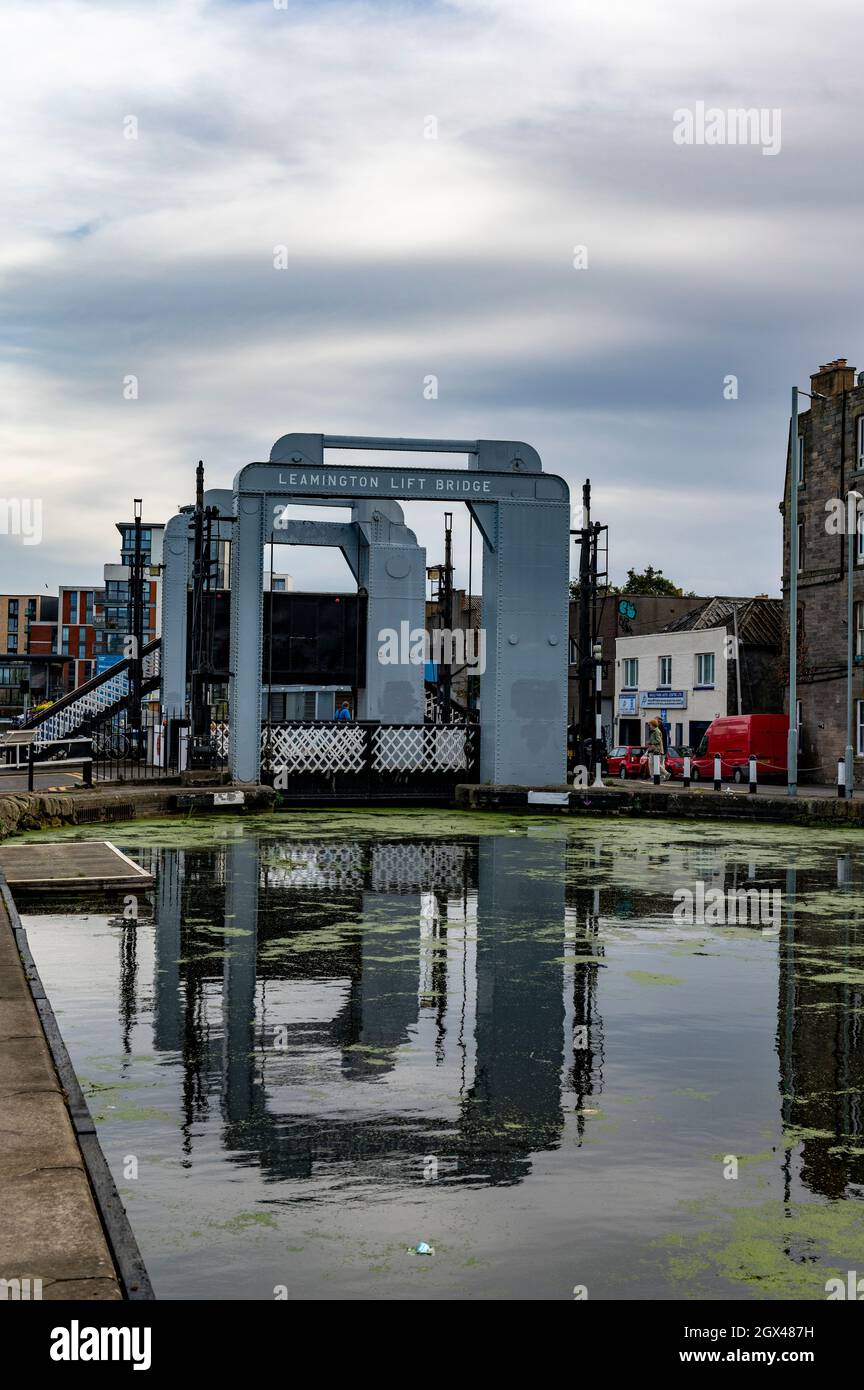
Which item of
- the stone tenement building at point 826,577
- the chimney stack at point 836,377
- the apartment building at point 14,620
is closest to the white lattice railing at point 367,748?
the stone tenement building at point 826,577

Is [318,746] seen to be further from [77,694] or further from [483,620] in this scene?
[77,694]

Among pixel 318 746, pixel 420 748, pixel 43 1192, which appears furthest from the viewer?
pixel 420 748

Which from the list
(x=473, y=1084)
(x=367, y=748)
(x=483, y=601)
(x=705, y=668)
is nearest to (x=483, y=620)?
(x=483, y=601)

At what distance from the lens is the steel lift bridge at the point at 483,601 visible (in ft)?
103

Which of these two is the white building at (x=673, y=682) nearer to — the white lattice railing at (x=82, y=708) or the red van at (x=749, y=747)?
the red van at (x=749, y=747)

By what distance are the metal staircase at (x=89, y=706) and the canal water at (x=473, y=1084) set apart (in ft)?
95.3

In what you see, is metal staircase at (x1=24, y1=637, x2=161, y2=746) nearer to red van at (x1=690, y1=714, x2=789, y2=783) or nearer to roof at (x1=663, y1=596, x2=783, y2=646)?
red van at (x1=690, y1=714, x2=789, y2=783)

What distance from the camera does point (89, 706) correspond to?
45.8m

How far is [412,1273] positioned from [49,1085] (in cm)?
242

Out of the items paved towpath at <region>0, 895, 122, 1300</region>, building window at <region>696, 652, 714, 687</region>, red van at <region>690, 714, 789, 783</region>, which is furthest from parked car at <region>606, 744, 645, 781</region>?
paved towpath at <region>0, 895, 122, 1300</region>

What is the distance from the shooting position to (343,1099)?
305 inches

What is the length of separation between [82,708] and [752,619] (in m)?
27.2
